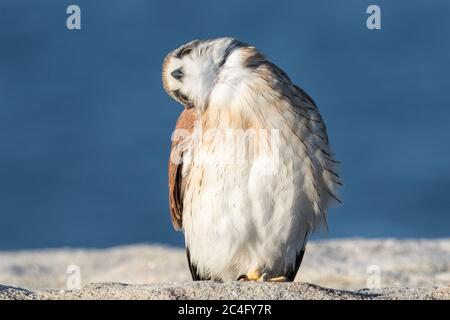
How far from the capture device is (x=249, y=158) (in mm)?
8914

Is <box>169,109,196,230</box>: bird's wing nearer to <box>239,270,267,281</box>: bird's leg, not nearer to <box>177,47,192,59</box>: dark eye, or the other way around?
<box>177,47,192,59</box>: dark eye

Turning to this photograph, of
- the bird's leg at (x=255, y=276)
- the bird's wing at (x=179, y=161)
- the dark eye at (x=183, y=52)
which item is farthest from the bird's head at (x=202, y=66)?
the bird's leg at (x=255, y=276)

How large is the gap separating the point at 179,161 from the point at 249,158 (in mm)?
1033

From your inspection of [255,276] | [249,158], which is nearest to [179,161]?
[249,158]

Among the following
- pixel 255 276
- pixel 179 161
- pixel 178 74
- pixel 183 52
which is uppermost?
pixel 183 52

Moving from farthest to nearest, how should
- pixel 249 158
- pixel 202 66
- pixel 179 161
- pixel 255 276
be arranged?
pixel 179 161 < pixel 255 276 < pixel 202 66 < pixel 249 158

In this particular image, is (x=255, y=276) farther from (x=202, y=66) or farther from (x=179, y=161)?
(x=202, y=66)

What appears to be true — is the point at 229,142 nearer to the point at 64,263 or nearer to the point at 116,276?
the point at 116,276

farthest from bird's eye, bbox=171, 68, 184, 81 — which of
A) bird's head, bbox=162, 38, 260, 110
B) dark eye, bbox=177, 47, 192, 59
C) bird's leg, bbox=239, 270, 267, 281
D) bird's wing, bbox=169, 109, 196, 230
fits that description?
bird's leg, bbox=239, 270, 267, 281

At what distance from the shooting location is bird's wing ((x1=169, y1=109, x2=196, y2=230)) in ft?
31.5

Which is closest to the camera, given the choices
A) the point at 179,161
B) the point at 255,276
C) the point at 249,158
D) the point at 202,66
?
the point at 249,158

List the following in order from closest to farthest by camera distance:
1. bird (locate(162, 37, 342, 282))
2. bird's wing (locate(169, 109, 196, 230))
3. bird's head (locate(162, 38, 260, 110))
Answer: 1. bird (locate(162, 37, 342, 282))
2. bird's head (locate(162, 38, 260, 110))
3. bird's wing (locate(169, 109, 196, 230))
